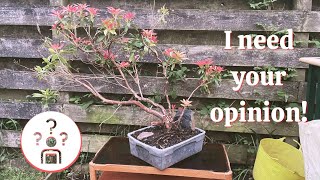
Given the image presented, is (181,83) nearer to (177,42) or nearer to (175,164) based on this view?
(177,42)

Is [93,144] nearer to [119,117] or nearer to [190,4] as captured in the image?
[119,117]

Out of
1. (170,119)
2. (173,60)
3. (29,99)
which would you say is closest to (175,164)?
(170,119)

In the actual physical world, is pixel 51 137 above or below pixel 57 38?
below

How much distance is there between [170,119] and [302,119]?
3.07 feet

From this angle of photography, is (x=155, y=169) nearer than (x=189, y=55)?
Yes

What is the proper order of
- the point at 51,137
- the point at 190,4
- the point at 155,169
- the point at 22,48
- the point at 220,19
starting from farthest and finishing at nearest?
1. the point at 22,48
2. the point at 190,4
3. the point at 220,19
4. the point at 51,137
5. the point at 155,169

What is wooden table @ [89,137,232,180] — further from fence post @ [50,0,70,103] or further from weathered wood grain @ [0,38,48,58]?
weathered wood grain @ [0,38,48,58]

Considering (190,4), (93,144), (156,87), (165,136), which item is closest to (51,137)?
(93,144)

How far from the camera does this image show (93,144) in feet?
8.61

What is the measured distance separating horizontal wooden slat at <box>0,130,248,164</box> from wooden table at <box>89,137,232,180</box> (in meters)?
0.35

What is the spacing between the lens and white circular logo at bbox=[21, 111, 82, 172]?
204 cm

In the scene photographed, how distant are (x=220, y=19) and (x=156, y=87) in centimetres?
67

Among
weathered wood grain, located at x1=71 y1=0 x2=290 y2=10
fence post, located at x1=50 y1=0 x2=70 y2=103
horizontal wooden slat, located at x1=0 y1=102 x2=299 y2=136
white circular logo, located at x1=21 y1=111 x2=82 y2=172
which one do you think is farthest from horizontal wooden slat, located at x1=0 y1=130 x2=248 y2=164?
weathered wood grain, located at x1=71 y1=0 x2=290 y2=10

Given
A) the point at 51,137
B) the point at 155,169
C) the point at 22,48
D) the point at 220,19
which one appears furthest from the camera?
the point at 22,48
